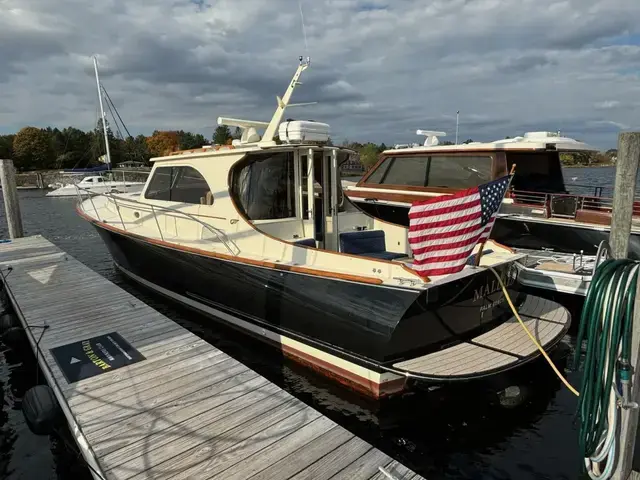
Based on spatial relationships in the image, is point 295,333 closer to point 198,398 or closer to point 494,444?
point 198,398

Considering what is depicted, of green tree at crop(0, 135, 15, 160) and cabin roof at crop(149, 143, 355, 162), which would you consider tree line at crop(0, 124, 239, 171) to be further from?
cabin roof at crop(149, 143, 355, 162)

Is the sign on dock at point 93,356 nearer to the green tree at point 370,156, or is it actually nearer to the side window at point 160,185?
the side window at point 160,185

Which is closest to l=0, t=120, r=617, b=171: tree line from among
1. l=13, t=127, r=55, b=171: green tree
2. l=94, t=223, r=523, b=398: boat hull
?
l=13, t=127, r=55, b=171: green tree

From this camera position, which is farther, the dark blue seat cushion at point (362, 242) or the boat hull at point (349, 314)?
the dark blue seat cushion at point (362, 242)

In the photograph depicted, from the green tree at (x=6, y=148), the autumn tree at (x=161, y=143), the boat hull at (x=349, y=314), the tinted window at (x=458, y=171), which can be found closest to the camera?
the boat hull at (x=349, y=314)

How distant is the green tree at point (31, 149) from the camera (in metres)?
62.1

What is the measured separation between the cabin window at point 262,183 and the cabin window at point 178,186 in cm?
69

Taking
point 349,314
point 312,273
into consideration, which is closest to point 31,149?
point 312,273

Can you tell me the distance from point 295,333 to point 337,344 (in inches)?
28.8

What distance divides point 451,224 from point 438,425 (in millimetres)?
2280

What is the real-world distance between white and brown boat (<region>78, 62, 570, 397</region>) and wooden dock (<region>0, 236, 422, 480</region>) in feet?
3.78

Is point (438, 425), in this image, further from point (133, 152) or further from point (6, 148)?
point (6, 148)

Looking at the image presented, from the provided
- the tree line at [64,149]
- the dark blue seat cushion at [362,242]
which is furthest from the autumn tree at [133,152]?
the dark blue seat cushion at [362,242]

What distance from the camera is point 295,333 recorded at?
18.7 ft
